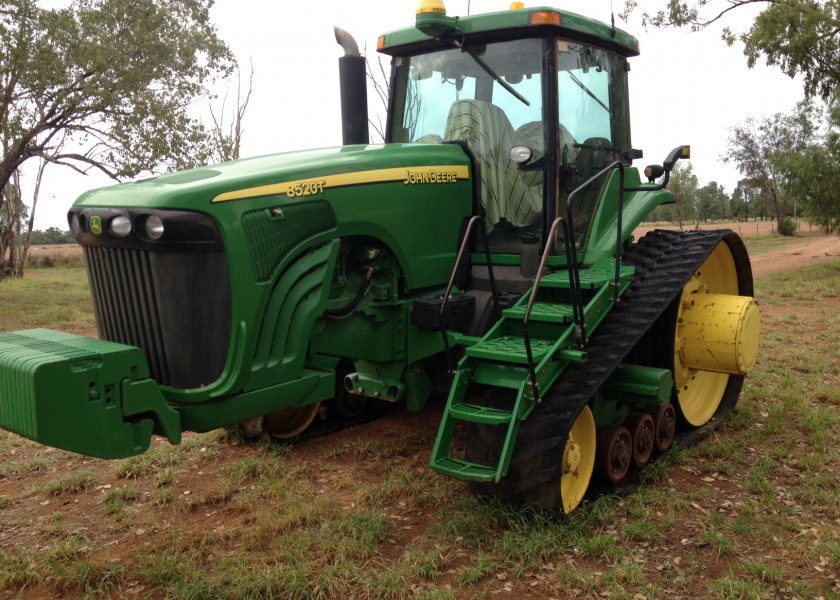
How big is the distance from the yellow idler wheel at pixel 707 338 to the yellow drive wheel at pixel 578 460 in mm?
1192

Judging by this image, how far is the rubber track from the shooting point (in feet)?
12.1

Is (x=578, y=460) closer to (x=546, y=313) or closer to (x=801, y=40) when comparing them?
(x=546, y=313)

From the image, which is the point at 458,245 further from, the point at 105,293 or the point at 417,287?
the point at 105,293

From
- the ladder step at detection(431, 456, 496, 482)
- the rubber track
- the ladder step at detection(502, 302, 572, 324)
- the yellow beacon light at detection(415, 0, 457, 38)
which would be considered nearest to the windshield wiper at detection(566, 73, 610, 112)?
the yellow beacon light at detection(415, 0, 457, 38)

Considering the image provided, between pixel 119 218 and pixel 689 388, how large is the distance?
3907 millimetres

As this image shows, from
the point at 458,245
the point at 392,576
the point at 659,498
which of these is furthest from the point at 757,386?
the point at 392,576

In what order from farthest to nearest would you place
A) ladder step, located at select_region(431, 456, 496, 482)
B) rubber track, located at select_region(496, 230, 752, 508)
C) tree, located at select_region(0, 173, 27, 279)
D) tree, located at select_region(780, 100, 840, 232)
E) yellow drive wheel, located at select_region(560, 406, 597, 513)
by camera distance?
tree, located at select_region(0, 173, 27, 279) < tree, located at select_region(780, 100, 840, 232) < yellow drive wheel, located at select_region(560, 406, 597, 513) < rubber track, located at select_region(496, 230, 752, 508) < ladder step, located at select_region(431, 456, 496, 482)

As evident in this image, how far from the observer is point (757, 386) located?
249 inches

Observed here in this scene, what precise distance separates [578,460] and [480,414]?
64 cm

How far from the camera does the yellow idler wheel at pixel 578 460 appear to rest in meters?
3.87

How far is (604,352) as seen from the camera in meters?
4.08

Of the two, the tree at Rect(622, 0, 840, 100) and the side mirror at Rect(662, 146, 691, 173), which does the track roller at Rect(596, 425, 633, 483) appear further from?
the tree at Rect(622, 0, 840, 100)

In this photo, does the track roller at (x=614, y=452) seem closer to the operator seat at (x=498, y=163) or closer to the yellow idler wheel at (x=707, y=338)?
the yellow idler wheel at (x=707, y=338)

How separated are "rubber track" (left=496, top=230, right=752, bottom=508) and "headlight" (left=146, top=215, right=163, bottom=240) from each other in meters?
1.92
